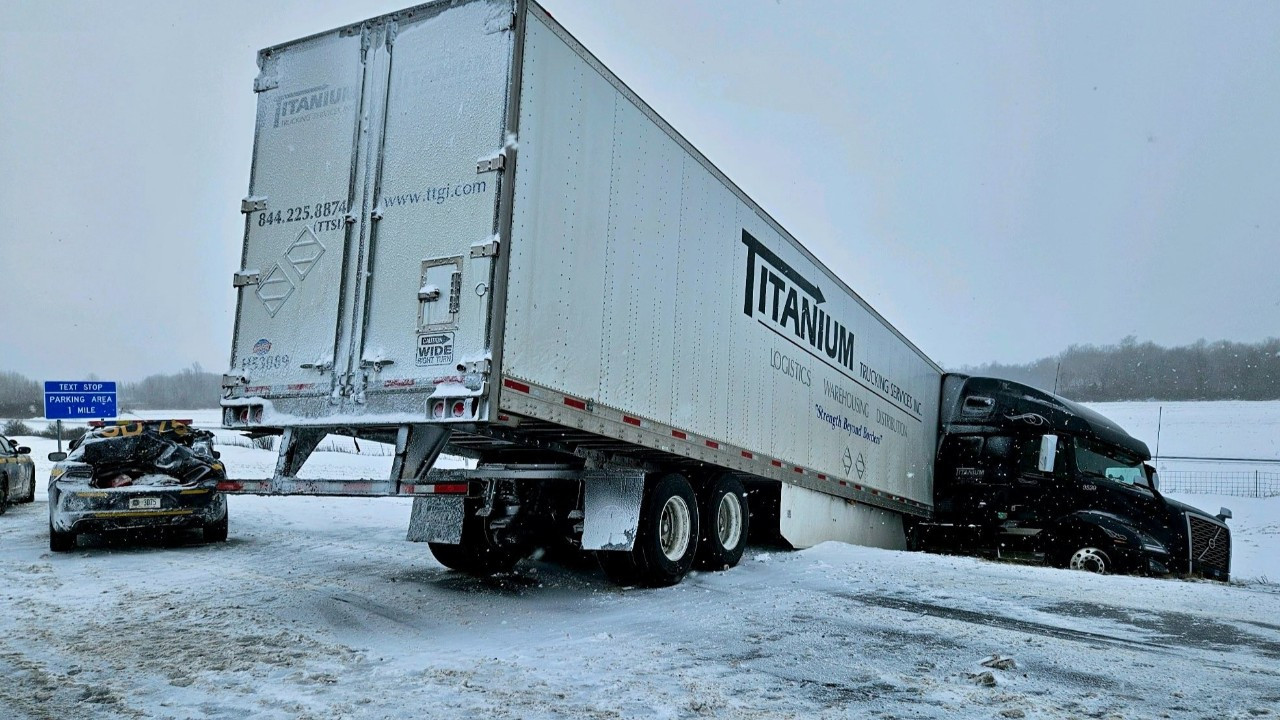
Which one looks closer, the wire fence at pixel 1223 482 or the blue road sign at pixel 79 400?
the blue road sign at pixel 79 400

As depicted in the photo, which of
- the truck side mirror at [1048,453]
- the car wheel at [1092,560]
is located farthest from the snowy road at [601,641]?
the truck side mirror at [1048,453]

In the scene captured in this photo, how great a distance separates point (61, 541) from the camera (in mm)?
10742

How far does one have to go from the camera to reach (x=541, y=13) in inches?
281

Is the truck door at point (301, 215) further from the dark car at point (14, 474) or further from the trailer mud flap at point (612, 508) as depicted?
the dark car at point (14, 474)

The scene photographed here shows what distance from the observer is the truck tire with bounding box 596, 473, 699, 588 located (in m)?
8.72

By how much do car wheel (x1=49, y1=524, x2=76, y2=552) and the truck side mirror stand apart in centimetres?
1293

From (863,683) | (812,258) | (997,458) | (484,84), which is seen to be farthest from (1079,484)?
(484,84)

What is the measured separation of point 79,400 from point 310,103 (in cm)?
2125

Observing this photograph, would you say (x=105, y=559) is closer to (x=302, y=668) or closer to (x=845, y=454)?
(x=302, y=668)

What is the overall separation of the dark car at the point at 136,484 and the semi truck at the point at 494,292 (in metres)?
3.59

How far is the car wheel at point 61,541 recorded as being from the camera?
10.7m

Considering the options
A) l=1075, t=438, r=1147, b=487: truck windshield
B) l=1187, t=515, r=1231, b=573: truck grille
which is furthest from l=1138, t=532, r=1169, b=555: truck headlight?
l=1075, t=438, r=1147, b=487: truck windshield

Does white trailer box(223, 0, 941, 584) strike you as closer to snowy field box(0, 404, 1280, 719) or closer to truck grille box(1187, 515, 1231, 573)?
snowy field box(0, 404, 1280, 719)

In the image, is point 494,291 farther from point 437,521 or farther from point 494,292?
point 437,521
